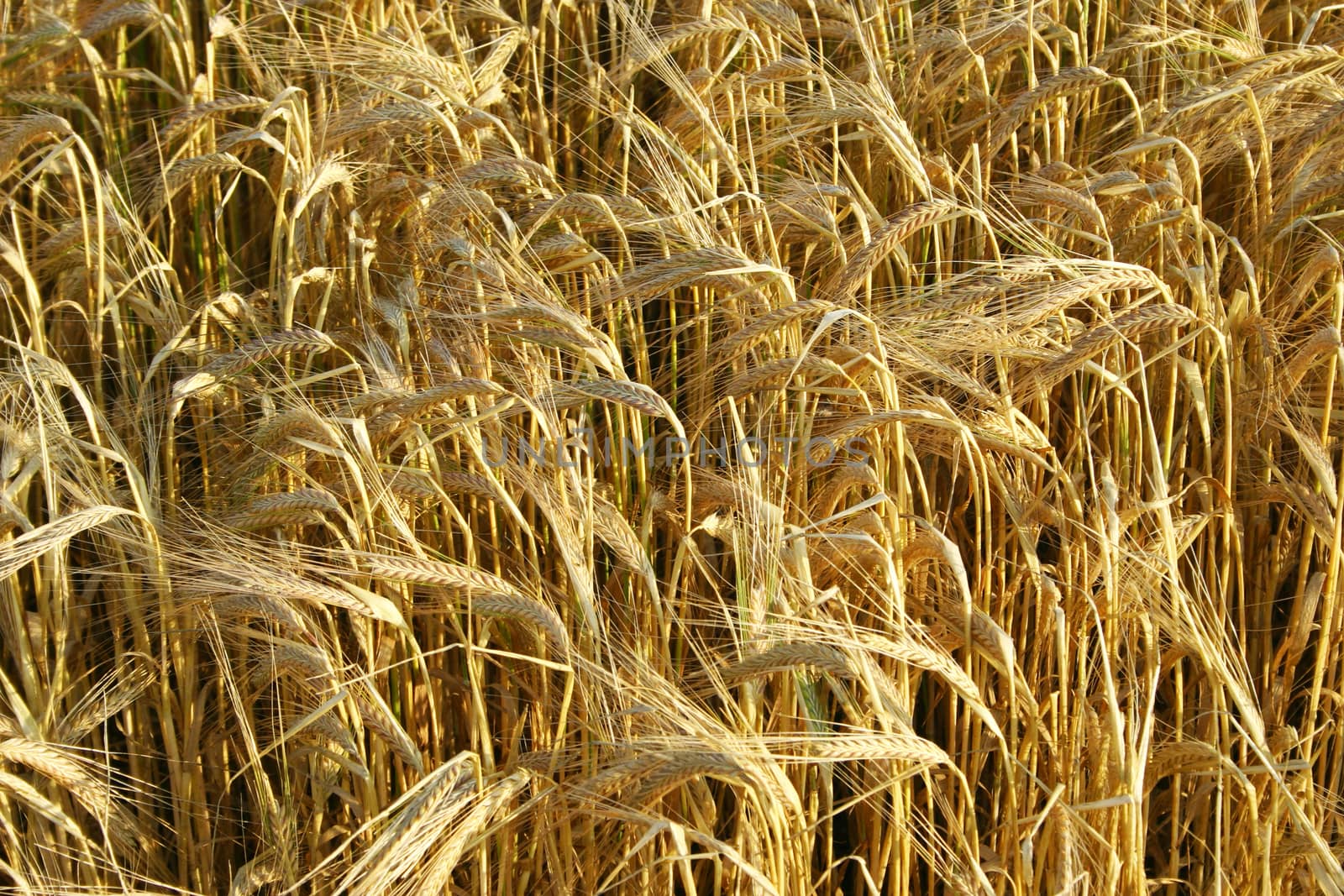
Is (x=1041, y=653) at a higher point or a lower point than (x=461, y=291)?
lower

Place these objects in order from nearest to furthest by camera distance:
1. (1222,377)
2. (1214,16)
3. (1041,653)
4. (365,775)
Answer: (365,775), (1041,653), (1222,377), (1214,16)

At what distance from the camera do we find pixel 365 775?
159 cm

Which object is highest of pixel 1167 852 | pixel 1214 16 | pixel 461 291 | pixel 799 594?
pixel 1214 16

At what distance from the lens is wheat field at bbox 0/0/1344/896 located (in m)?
1.55

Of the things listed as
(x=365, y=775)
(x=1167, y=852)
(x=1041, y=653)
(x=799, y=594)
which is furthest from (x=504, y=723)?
(x=1167, y=852)

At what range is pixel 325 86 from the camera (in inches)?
93.6

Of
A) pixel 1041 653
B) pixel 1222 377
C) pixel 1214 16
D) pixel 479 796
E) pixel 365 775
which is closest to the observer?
pixel 479 796

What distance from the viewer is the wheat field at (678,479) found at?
1.55 meters

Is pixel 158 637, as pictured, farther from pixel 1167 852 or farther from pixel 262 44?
pixel 1167 852

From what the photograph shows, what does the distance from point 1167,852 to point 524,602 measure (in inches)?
47.5

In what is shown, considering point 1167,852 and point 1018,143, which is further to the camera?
point 1018,143

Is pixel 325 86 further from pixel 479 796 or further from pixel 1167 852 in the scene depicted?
pixel 1167 852

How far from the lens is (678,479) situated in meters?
1.87

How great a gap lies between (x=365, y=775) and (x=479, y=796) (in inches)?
8.9
